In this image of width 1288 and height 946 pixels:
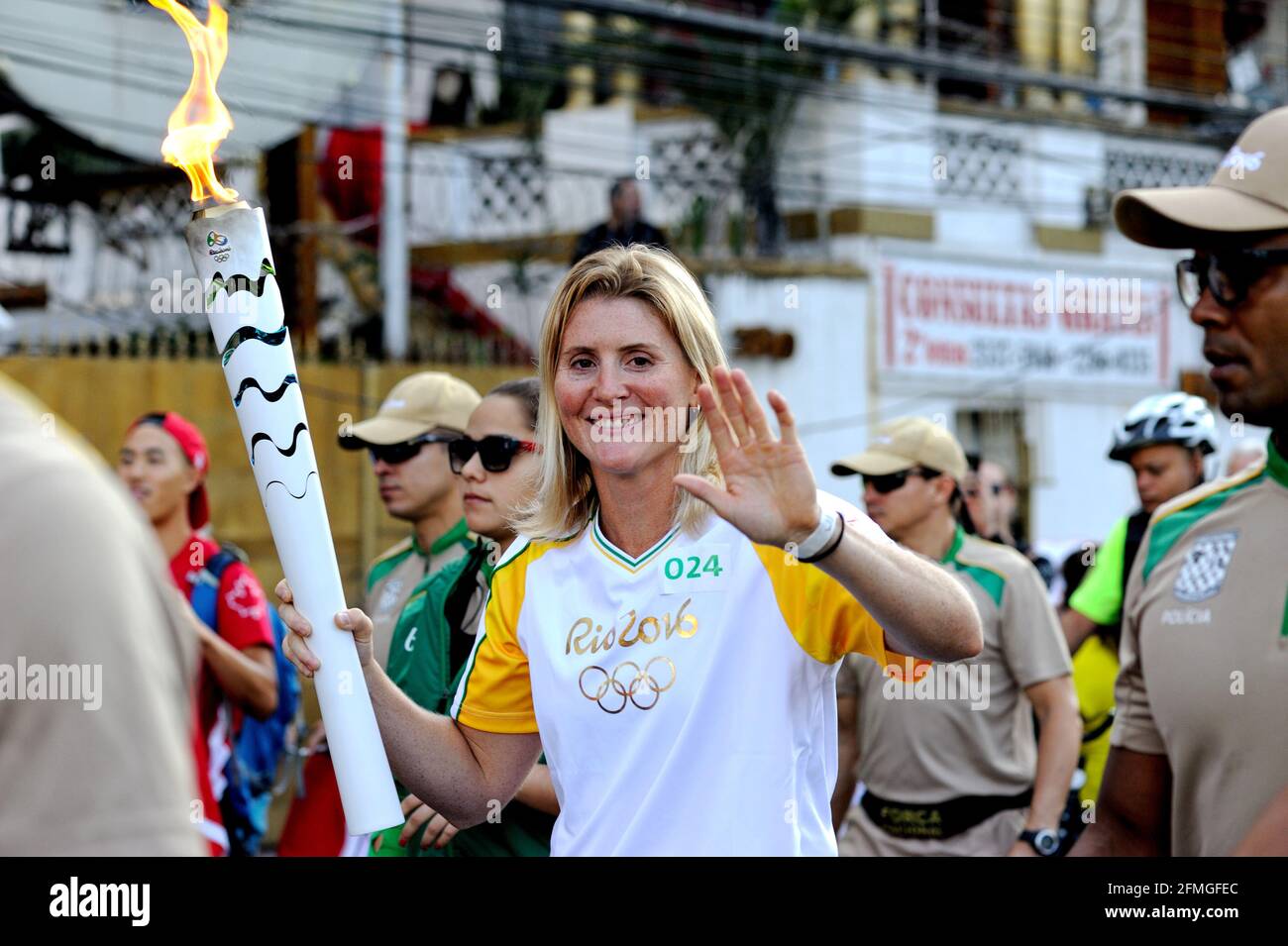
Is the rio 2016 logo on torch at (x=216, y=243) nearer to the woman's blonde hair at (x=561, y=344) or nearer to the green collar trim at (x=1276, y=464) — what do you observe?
the woman's blonde hair at (x=561, y=344)

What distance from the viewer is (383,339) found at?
47.2ft

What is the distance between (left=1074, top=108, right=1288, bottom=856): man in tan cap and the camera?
3.07m

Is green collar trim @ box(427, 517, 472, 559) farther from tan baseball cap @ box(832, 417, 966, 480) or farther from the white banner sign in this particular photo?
the white banner sign

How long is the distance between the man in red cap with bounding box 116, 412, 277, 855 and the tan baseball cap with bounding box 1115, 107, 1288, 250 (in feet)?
12.1

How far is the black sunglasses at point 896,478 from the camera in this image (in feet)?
21.4

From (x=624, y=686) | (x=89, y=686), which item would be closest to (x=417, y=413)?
(x=624, y=686)

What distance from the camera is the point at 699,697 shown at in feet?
9.51

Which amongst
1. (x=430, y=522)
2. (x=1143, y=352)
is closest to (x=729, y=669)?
(x=430, y=522)

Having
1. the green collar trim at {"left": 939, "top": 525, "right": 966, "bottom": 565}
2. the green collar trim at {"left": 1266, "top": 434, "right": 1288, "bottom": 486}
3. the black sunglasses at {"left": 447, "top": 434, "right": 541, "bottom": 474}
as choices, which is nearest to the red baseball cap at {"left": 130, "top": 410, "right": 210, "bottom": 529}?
the black sunglasses at {"left": 447, "top": 434, "right": 541, "bottom": 474}

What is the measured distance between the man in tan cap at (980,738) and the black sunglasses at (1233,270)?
2.87 m

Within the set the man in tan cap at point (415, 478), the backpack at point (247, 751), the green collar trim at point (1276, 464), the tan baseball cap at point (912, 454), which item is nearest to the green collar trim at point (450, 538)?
the man in tan cap at point (415, 478)

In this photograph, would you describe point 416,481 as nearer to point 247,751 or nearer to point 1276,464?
point 247,751
